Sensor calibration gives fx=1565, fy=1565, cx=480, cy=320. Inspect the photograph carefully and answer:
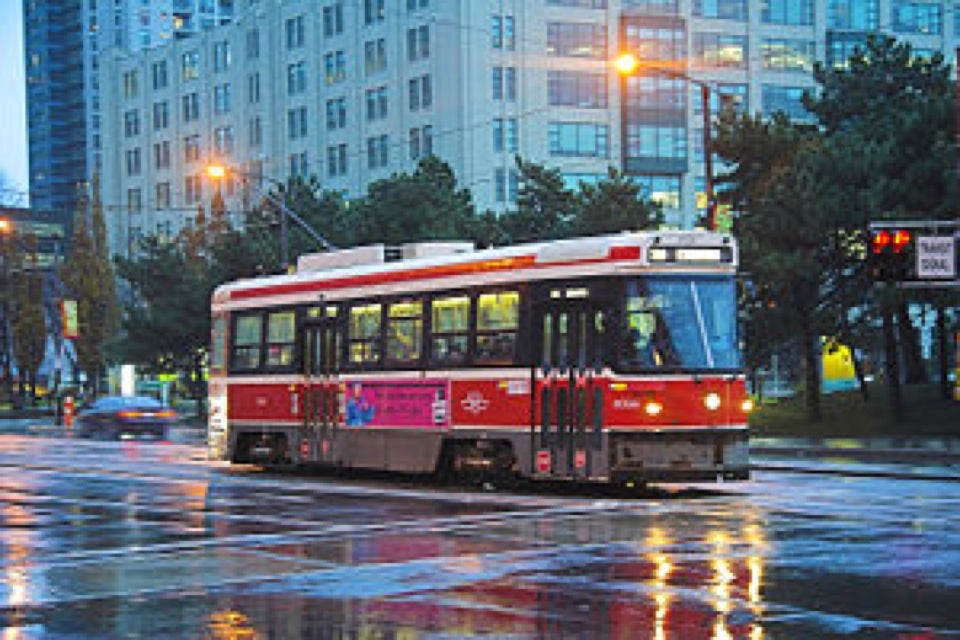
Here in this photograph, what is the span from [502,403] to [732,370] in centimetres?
342

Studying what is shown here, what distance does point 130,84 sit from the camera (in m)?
123

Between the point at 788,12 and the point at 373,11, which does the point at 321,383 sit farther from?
the point at 788,12

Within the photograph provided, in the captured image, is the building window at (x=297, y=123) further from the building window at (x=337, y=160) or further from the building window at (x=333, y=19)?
the building window at (x=333, y=19)

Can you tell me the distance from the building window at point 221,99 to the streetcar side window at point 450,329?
87698mm

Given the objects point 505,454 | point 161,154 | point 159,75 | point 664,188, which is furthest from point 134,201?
point 505,454

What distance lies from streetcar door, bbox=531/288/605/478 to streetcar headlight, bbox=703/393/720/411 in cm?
142

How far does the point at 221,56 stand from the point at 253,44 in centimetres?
468

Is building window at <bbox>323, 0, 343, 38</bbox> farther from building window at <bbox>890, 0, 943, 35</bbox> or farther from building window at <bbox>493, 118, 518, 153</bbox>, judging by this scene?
building window at <bbox>890, 0, 943, 35</bbox>

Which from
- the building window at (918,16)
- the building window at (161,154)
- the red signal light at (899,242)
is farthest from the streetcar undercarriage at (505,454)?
the building window at (161,154)

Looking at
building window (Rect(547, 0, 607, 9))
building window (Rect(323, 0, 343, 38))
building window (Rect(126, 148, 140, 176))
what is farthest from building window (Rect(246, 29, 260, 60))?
building window (Rect(547, 0, 607, 9))

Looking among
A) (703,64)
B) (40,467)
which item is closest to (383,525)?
(40,467)

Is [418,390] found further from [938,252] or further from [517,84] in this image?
[517,84]

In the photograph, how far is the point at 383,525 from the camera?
18281 millimetres

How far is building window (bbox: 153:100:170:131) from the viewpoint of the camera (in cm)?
11731
